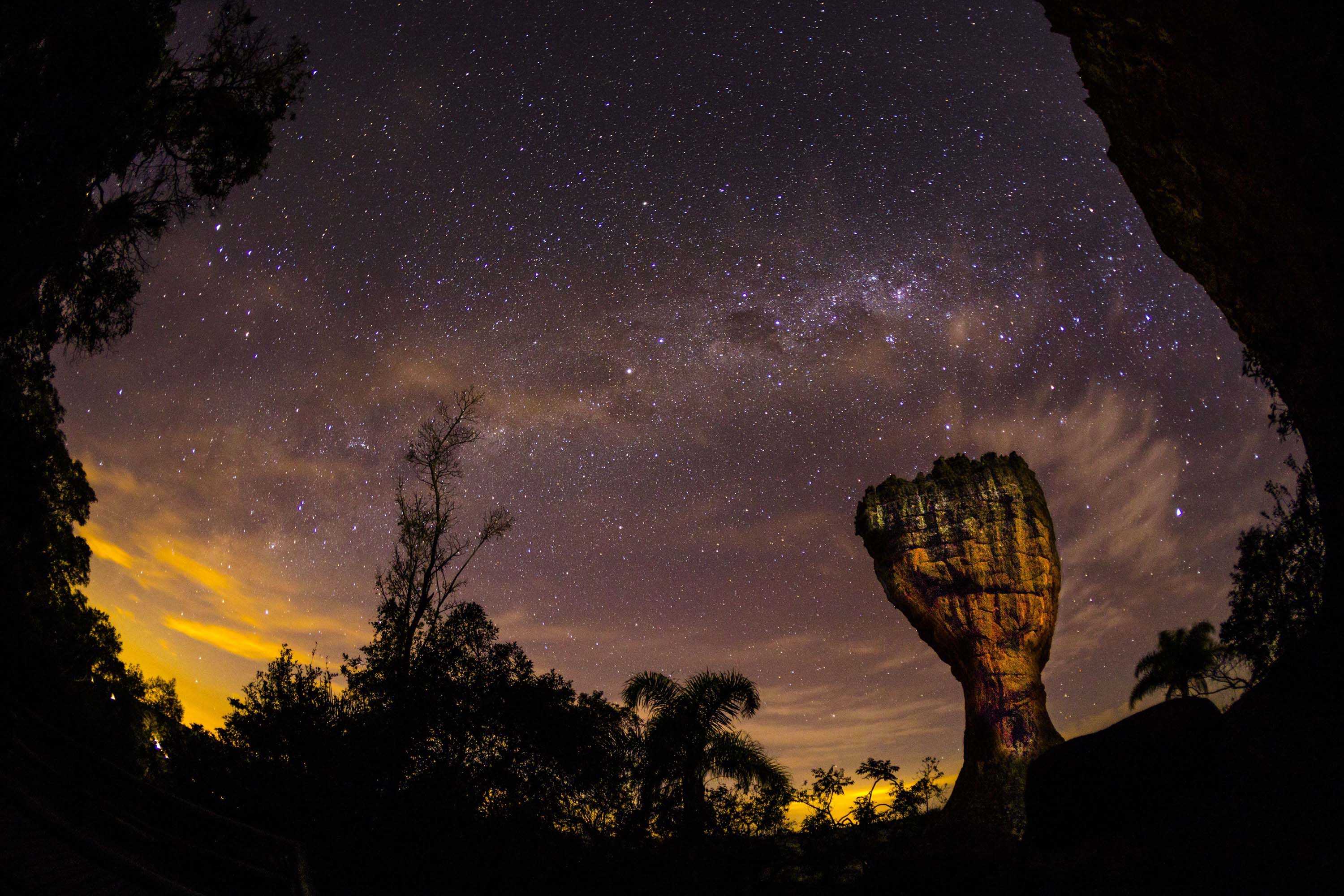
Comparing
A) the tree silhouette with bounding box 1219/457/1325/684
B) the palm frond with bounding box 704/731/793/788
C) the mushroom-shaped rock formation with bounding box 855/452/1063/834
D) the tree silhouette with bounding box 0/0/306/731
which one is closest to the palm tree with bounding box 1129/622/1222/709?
the mushroom-shaped rock formation with bounding box 855/452/1063/834

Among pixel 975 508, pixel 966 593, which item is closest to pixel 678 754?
pixel 966 593

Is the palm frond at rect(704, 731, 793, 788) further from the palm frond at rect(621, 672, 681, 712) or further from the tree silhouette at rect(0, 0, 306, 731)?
the tree silhouette at rect(0, 0, 306, 731)

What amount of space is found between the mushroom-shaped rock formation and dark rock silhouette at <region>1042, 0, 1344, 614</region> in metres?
17.7

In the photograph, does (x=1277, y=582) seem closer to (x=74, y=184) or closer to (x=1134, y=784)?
(x=1134, y=784)

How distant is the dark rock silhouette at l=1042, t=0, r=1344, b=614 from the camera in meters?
8.26

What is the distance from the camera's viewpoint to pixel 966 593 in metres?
27.3

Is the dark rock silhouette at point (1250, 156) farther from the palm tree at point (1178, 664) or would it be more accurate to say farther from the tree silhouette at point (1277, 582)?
the palm tree at point (1178, 664)

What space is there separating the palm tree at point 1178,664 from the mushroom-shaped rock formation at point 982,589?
1149 centimetres

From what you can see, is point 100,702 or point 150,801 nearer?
point 150,801

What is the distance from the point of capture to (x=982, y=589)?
88.9 ft

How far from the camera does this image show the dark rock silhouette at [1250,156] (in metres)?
8.26

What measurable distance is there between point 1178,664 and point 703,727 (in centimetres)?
3080

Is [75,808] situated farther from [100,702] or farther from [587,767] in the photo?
[100,702]

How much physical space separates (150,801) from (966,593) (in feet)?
92.2
